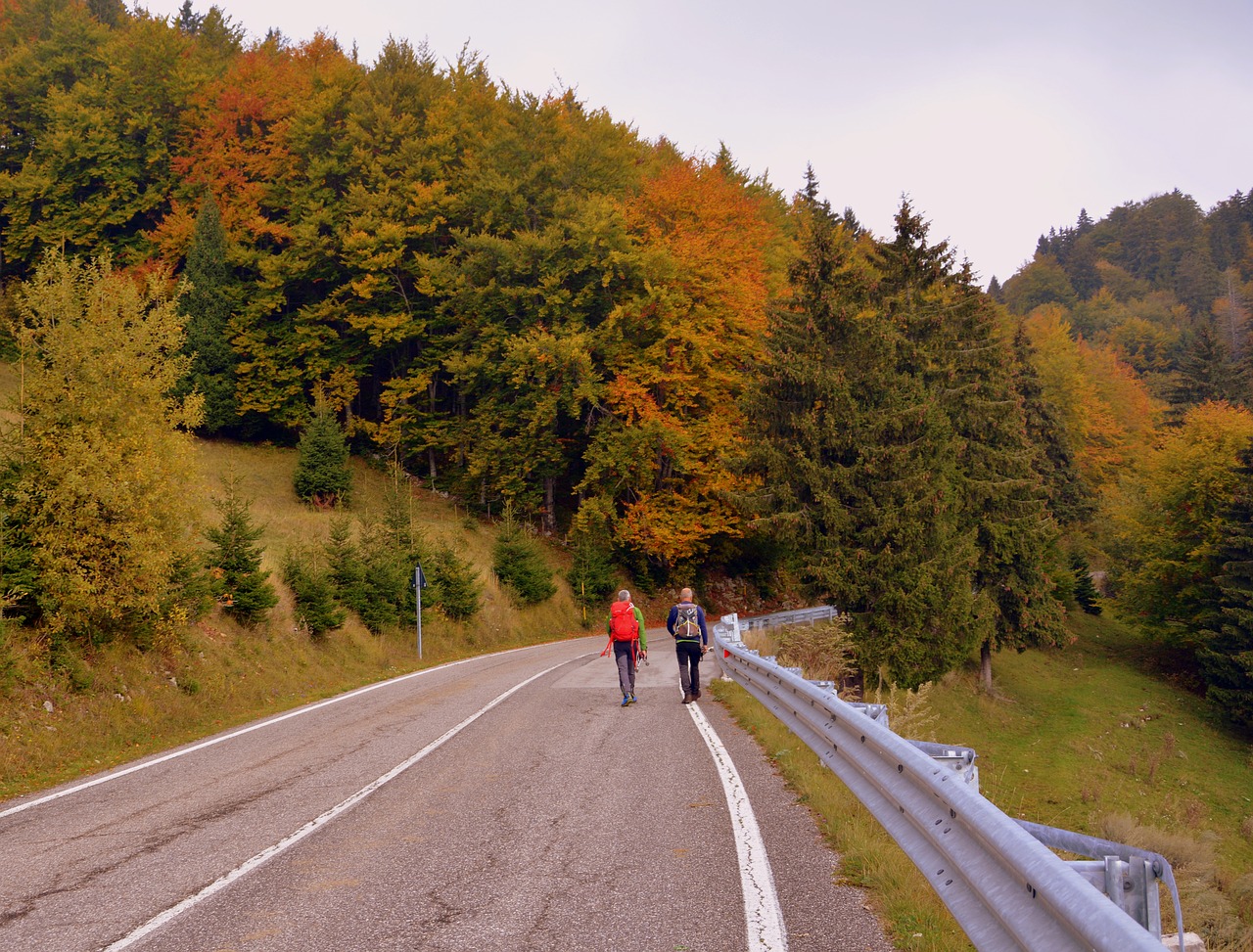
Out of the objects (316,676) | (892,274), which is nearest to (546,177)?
(892,274)

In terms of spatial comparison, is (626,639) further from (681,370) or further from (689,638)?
(681,370)

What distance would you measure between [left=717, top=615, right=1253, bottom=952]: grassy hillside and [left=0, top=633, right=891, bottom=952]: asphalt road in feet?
1.09

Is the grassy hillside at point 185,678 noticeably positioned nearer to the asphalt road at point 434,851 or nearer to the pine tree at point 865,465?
the asphalt road at point 434,851

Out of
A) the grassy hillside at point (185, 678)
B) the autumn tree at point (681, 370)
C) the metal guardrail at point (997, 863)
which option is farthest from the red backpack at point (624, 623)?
the autumn tree at point (681, 370)

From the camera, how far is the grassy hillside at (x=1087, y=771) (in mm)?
5859

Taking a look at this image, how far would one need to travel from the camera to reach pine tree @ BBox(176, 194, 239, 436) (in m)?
40.2

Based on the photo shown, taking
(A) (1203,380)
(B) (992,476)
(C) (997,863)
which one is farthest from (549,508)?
(A) (1203,380)

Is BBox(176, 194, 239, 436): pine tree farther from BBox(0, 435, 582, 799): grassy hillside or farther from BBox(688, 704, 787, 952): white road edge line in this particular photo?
BBox(688, 704, 787, 952): white road edge line

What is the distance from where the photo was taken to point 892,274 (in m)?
30.7

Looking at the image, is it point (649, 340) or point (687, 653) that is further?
point (649, 340)

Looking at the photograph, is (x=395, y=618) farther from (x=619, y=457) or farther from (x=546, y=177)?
(x=546, y=177)

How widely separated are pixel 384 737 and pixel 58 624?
5458 mm

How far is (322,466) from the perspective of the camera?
34.6 meters

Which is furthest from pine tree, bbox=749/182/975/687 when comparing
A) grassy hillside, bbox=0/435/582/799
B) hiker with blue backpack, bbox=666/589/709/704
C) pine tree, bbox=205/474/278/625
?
pine tree, bbox=205/474/278/625
